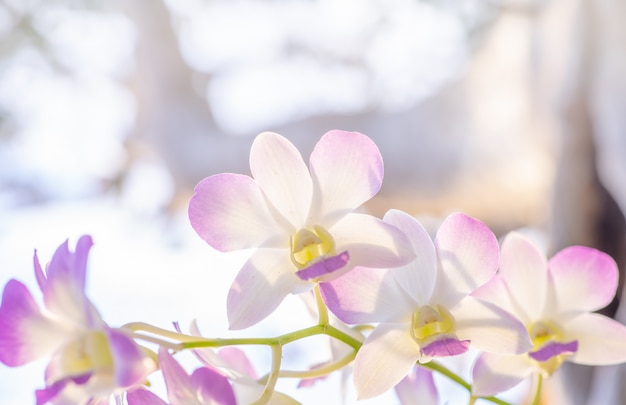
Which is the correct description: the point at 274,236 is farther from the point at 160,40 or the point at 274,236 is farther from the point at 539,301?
the point at 160,40

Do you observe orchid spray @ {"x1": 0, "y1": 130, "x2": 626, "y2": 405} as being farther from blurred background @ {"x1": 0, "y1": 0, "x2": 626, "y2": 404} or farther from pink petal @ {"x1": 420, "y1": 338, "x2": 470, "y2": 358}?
blurred background @ {"x1": 0, "y1": 0, "x2": 626, "y2": 404}

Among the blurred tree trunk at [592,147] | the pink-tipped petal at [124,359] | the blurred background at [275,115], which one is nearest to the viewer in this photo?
the pink-tipped petal at [124,359]

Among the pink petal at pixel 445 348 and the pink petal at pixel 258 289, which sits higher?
the pink petal at pixel 258 289

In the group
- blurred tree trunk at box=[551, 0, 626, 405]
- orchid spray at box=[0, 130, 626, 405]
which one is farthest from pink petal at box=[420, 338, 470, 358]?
blurred tree trunk at box=[551, 0, 626, 405]

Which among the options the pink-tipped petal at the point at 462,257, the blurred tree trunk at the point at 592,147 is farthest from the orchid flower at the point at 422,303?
the blurred tree trunk at the point at 592,147

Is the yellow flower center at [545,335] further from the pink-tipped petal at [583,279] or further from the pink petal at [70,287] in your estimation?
the pink petal at [70,287]

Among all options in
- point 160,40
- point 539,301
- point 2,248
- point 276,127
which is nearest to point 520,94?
point 276,127
